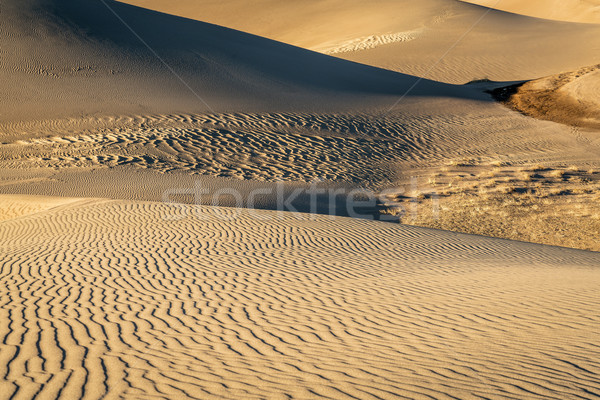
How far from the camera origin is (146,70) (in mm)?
24000

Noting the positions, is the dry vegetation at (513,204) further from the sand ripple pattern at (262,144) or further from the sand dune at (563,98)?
the sand dune at (563,98)

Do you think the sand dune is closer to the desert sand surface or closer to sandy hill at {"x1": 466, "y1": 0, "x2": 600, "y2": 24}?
the desert sand surface

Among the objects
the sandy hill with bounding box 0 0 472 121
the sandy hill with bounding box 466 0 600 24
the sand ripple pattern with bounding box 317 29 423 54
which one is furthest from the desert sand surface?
the sandy hill with bounding box 466 0 600 24

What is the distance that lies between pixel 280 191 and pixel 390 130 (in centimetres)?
834

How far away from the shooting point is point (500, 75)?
3616cm

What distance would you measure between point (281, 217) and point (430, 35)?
124ft

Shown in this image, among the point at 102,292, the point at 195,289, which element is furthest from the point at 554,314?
→ the point at 102,292

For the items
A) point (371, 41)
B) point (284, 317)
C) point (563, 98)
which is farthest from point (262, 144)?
point (371, 41)

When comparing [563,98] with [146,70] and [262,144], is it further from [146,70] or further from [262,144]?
[146,70]

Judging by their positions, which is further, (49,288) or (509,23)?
(509,23)

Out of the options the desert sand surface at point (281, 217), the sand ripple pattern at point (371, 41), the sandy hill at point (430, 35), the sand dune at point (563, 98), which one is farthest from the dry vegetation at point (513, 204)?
the sand ripple pattern at point (371, 41)

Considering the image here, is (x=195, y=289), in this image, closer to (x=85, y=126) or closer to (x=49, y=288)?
(x=49, y=288)

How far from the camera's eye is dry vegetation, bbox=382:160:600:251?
44.9 feet

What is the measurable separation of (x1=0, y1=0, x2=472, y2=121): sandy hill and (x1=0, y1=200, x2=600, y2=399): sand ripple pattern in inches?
472
